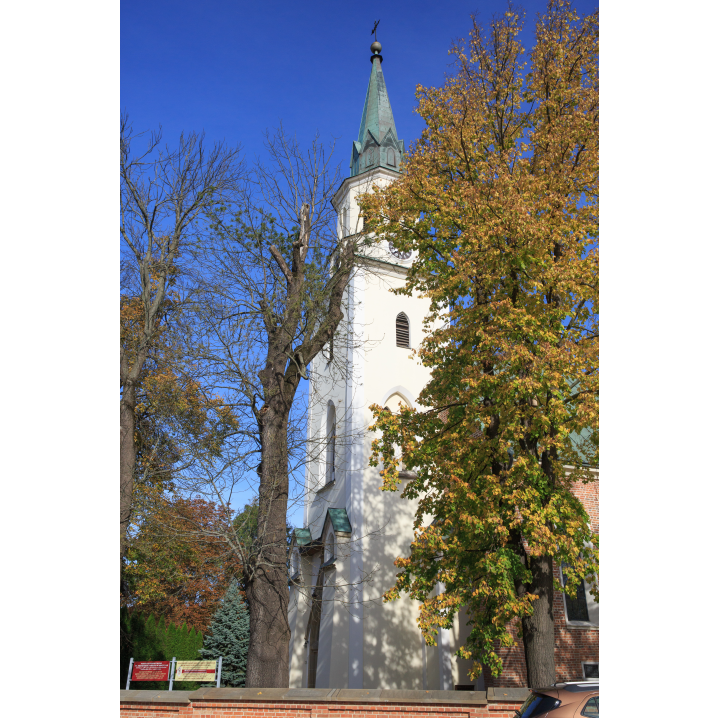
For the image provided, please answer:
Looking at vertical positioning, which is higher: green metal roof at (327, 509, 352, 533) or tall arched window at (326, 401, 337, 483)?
tall arched window at (326, 401, 337, 483)

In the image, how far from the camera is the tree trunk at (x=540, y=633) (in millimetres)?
9296

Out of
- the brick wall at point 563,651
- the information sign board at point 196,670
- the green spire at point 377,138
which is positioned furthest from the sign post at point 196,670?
the green spire at point 377,138

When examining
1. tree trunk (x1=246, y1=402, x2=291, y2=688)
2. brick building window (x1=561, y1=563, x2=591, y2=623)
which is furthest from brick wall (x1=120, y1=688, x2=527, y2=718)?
brick building window (x1=561, y1=563, x2=591, y2=623)

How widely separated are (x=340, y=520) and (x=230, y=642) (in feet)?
29.7

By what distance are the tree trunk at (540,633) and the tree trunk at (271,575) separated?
3825 millimetres

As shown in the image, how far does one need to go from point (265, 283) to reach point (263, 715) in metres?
7.37

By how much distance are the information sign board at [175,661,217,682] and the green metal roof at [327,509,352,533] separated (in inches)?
210

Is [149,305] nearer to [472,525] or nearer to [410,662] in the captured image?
[472,525]

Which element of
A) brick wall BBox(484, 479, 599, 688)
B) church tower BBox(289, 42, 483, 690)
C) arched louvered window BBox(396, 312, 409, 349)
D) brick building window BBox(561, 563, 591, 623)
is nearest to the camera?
brick wall BBox(484, 479, 599, 688)

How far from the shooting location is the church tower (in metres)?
16.9

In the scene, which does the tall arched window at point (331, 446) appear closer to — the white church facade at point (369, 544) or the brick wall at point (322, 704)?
the white church facade at point (369, 544)

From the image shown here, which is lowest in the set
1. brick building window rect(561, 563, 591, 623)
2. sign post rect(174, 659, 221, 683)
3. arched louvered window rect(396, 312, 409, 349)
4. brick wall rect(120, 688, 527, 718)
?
sign post rect(174, 659, 221, 683)

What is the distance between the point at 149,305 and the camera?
41.5ft

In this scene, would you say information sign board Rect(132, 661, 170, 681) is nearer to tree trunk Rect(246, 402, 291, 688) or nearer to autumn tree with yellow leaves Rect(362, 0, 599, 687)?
tree trunk Rect(246, 402, 291, 688)
